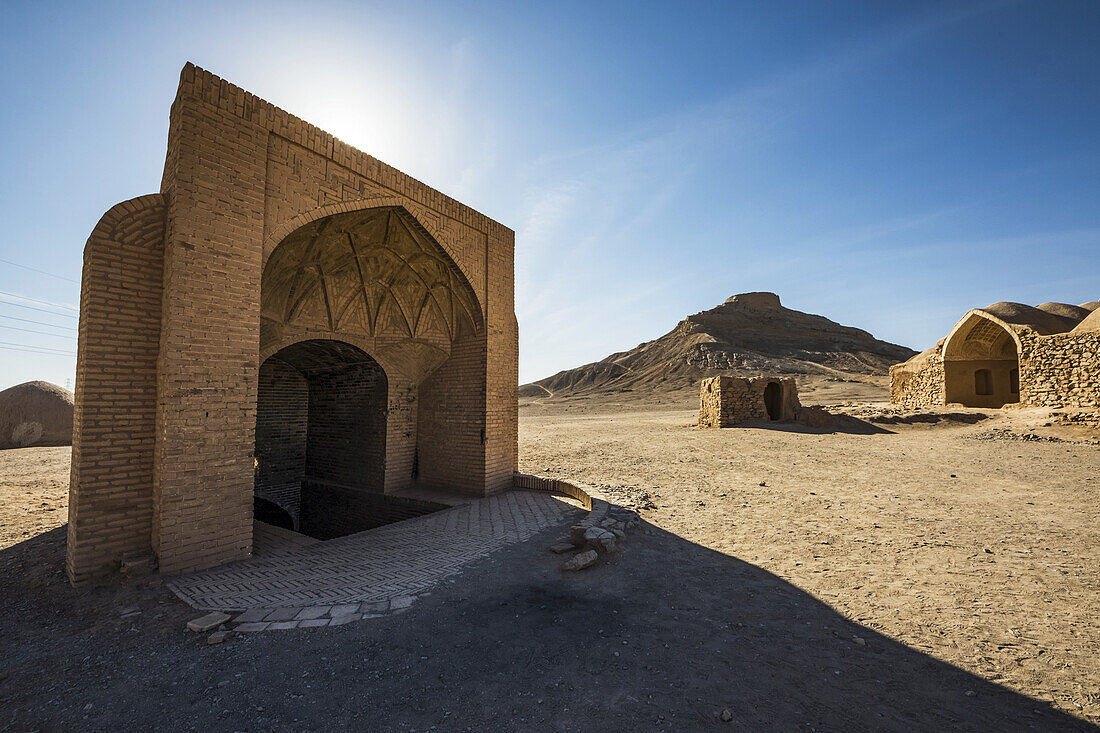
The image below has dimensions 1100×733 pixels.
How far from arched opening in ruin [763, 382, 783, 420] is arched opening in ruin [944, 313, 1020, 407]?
7874mm

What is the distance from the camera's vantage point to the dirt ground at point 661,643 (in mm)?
2615

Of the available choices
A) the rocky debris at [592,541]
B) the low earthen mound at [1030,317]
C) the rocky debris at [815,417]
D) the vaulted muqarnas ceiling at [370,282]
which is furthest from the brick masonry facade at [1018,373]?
the vaulted muqarnas ceiling at [370,282]

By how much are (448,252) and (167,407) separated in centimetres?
470

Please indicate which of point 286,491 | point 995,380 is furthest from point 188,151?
point 995,380

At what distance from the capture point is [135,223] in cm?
501

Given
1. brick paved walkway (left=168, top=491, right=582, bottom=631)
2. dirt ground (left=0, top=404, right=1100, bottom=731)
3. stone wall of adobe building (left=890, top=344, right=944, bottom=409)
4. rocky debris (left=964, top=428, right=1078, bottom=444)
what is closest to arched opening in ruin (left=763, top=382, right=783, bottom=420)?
rocky debris (left=964, top=428, right=1078, bottom=444)

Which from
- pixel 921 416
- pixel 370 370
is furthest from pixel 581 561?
pixel 921 416

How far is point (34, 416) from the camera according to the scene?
14867mm

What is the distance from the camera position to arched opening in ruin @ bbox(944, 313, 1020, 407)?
20.9 m

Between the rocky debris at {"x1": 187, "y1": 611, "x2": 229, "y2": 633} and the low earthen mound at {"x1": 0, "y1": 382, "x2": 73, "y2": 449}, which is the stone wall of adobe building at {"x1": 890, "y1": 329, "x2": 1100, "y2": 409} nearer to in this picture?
the rocky debris at {"x1": 187, "y1": 611, "x2": 229, "y2": 633}

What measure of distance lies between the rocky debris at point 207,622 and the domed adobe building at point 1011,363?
22672 millimetres

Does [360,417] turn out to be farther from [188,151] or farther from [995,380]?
[995,380]

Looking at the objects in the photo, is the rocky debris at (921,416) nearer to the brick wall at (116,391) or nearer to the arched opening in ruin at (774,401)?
the arched opening in ruin at (774,401)

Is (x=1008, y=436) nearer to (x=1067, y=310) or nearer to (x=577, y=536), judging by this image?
(x=577, y=536)
